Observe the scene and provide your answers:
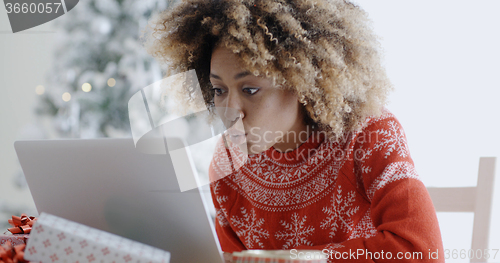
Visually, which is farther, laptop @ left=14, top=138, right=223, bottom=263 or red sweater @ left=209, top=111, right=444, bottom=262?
red sweater @ left=209, top=111, right=444, bottom=262

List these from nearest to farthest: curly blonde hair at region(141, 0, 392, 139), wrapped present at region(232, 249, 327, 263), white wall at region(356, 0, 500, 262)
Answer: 1. wrapped present at region(232, 249, 327, 263)
2. curly blonde hair at region(141, 0, 392, 139)
3. white wall at region(356, 0, 500, 262)

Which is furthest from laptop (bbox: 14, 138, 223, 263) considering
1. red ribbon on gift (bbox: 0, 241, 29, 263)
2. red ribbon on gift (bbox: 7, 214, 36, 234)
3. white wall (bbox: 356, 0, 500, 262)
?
white wall (bbox: 356, 0, 500, 262)

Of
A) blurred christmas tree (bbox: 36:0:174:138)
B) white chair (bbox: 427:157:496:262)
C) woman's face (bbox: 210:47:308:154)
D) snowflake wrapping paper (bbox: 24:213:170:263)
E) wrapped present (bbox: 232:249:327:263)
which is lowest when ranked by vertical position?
white chair (bbox: 427:157:496:262)

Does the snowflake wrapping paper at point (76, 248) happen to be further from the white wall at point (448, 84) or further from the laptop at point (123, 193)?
the white wall at point (448, 84)

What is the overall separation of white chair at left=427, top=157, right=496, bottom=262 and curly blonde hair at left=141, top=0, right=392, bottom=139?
28 centimetres

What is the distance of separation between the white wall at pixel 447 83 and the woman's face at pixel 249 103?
870 mm

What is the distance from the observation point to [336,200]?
0.87 m

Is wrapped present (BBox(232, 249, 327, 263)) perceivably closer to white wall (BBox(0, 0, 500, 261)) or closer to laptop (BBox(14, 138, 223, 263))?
laptop (BBox(14, 138, 223, 263))

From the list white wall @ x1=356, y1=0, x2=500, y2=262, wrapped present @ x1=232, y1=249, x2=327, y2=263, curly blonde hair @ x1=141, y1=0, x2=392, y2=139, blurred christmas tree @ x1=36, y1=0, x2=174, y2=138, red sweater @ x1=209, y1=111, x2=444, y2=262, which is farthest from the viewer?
blurred christmas tree @ x1=36, y1=0, x2=174, y2=138

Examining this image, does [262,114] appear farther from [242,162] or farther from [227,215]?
[227,215]

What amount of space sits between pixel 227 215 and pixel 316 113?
39 centimetres

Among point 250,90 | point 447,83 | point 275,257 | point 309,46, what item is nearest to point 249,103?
point 250,90

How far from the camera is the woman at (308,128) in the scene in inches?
27.2

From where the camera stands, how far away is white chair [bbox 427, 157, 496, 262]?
2.71ft
